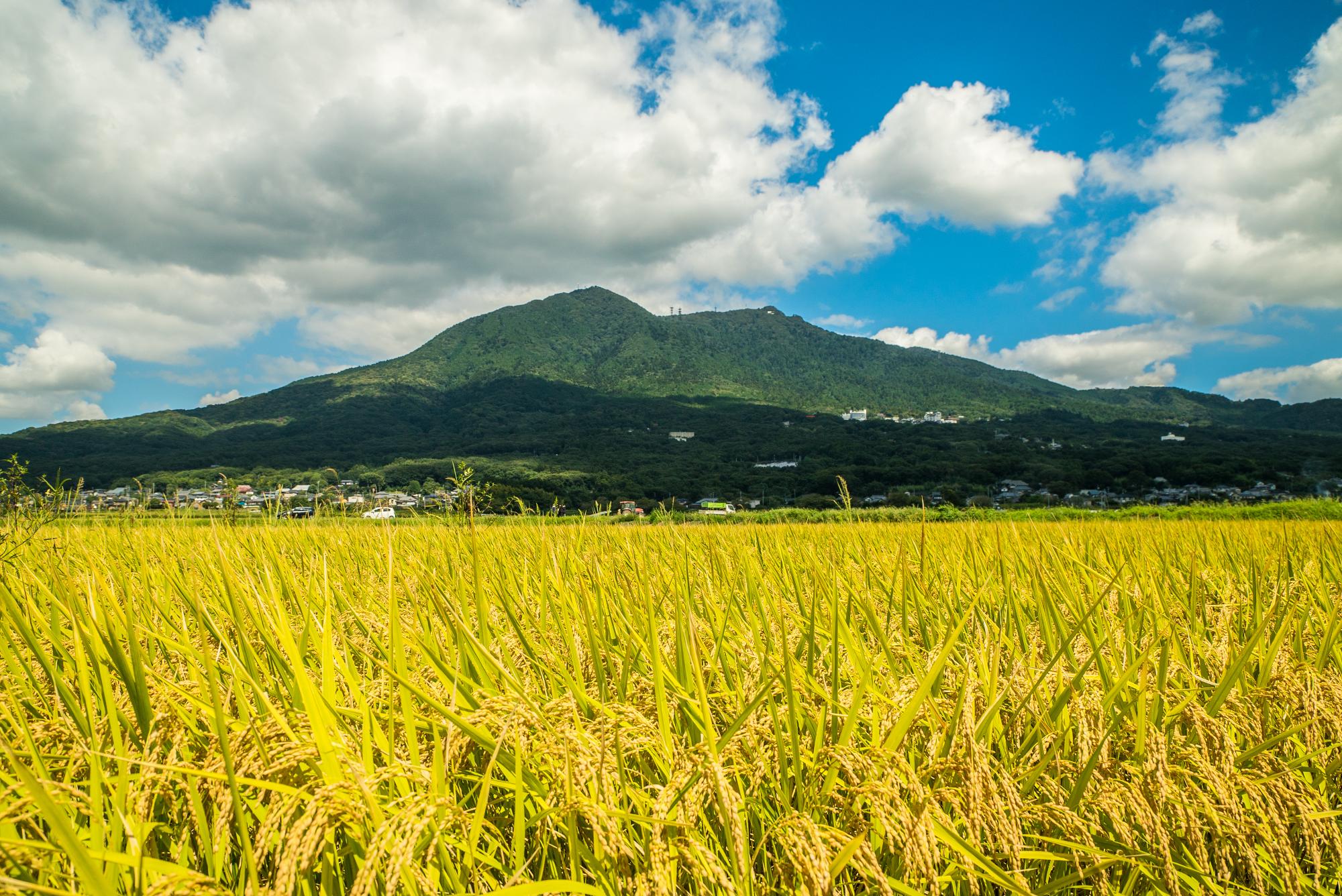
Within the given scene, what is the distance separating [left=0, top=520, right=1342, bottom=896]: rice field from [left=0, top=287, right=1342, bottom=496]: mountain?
46.3 metres

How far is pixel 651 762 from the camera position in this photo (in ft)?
4.90

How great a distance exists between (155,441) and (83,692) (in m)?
97.3

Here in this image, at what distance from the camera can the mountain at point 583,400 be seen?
67.8 meters

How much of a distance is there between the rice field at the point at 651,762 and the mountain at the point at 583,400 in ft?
152

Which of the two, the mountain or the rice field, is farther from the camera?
the mountain

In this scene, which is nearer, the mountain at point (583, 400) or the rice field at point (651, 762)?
the rice field at point (651, 762)

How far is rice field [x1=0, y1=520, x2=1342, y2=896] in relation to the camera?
0.95m

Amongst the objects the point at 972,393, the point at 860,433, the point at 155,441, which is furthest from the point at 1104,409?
the point at 155,441

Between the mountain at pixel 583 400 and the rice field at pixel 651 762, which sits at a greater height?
the mountain at pixel 583 400

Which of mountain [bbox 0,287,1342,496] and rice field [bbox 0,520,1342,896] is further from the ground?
mountain [bbox 0,287,1342,496]

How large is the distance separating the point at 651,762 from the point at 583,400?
11473 centimetres

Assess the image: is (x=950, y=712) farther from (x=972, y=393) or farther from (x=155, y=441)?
(x=972, y=393)

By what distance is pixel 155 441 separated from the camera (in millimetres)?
73250

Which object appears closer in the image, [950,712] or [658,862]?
[658,862]
